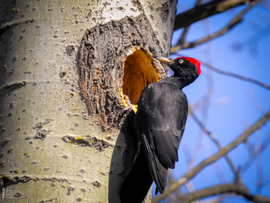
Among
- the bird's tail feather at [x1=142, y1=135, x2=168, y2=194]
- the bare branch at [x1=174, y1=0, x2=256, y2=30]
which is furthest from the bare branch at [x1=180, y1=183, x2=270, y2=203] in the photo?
the bare branch at [x1=174, y1=0, x2=256, y2=30]

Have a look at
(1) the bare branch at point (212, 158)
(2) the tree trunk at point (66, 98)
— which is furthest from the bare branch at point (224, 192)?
(2) the tree trunk at point (66, 98)

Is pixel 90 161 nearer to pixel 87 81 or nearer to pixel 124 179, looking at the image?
pixel 124 179

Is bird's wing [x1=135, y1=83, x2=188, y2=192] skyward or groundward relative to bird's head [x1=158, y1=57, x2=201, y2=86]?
groundward

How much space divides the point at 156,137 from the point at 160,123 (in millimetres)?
136

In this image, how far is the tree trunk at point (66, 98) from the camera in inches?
61.1

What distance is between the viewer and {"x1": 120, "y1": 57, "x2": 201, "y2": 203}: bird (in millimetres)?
1805

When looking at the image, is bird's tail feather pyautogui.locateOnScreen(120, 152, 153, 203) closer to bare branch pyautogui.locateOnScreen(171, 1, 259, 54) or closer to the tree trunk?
the tree trunk

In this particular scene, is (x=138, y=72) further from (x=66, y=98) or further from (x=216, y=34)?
(x=216, y=34)

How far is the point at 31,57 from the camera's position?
5.81 feet

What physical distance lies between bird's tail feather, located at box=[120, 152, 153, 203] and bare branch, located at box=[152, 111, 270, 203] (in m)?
1.56

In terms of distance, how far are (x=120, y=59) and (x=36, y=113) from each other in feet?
2.45

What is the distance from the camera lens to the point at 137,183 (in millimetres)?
1761

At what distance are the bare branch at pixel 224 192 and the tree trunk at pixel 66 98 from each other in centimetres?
173

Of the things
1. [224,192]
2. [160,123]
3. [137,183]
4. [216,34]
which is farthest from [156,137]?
[216,34]
